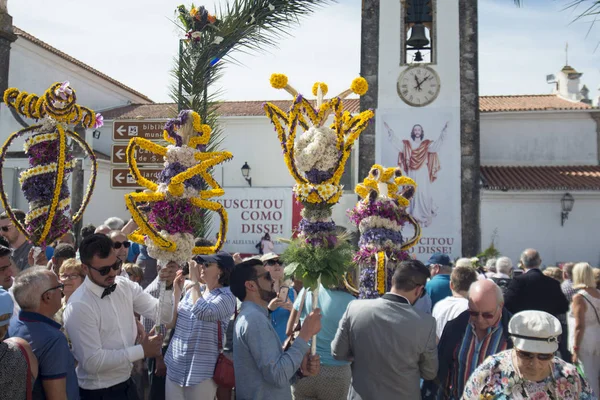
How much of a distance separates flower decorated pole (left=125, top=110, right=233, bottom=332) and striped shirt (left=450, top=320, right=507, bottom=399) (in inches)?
91.2

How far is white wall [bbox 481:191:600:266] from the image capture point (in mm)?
19734

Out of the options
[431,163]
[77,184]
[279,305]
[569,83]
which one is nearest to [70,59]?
[77,184]

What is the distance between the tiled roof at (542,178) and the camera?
65.1 ft

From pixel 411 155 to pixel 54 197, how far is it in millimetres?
14432

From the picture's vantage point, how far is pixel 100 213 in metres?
22.1

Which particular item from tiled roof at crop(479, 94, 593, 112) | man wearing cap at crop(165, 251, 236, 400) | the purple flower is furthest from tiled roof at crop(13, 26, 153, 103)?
man wearing cap at crop(165, 251, 236, 400)

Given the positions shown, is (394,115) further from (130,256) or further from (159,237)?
(159,237)

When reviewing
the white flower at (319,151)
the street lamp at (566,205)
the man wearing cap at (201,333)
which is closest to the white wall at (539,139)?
the street lamp at (566,205)

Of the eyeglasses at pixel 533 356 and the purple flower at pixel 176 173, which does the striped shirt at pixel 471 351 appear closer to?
the eyeglasses at pixel 533 356

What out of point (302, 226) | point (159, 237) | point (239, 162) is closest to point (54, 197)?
point (159, 237)

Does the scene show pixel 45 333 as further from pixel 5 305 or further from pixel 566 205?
pixel 566 205

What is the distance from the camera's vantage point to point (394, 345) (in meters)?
3.75

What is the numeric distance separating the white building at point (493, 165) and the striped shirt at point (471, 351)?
16.3 m

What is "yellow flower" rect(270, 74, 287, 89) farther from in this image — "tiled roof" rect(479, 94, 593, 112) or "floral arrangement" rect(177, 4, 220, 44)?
"tiled roof" rect(479, 94, 593, 112)
